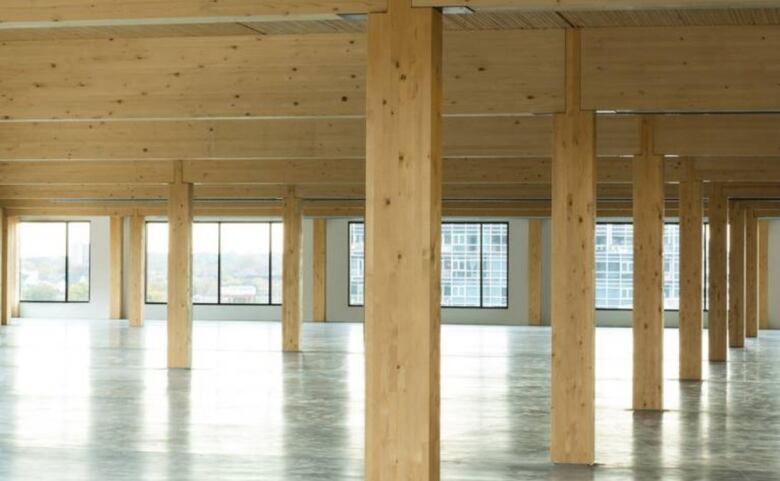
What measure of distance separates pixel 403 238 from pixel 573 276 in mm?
3343

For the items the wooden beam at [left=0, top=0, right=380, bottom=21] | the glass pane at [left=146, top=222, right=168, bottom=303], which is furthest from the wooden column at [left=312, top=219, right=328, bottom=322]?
the wooden beam at [left=0, top=0, right=380, bottom=21]

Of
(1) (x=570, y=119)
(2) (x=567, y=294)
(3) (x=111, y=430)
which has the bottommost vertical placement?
(3) (x=111, y=430)

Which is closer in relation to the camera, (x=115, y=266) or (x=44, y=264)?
(x=115, y=266)

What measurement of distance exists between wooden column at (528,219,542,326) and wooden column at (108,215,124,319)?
10.4 metres

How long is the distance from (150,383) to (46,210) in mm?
13731

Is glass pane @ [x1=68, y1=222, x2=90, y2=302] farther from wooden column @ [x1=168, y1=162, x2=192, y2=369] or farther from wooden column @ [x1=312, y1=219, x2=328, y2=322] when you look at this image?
wooden column @ [x1=168, y1=162, x2=192, y2=369]

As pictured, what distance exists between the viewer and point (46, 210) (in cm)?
2677

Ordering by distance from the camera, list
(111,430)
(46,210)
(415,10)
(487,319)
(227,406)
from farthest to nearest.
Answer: (487,319), (46,210), (227,406), (111,430), (415,10)

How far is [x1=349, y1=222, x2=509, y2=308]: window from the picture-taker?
29022mm

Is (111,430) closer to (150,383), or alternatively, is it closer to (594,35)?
(150,383)

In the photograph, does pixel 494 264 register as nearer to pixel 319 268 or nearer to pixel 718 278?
pixel 319 268

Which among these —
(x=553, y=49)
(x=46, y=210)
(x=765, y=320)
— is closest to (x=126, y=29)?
(x=553, y=49)

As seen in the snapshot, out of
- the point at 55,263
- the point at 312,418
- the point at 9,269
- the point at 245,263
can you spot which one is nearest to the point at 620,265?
the point at 245,263

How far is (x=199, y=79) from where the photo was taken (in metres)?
9.00
